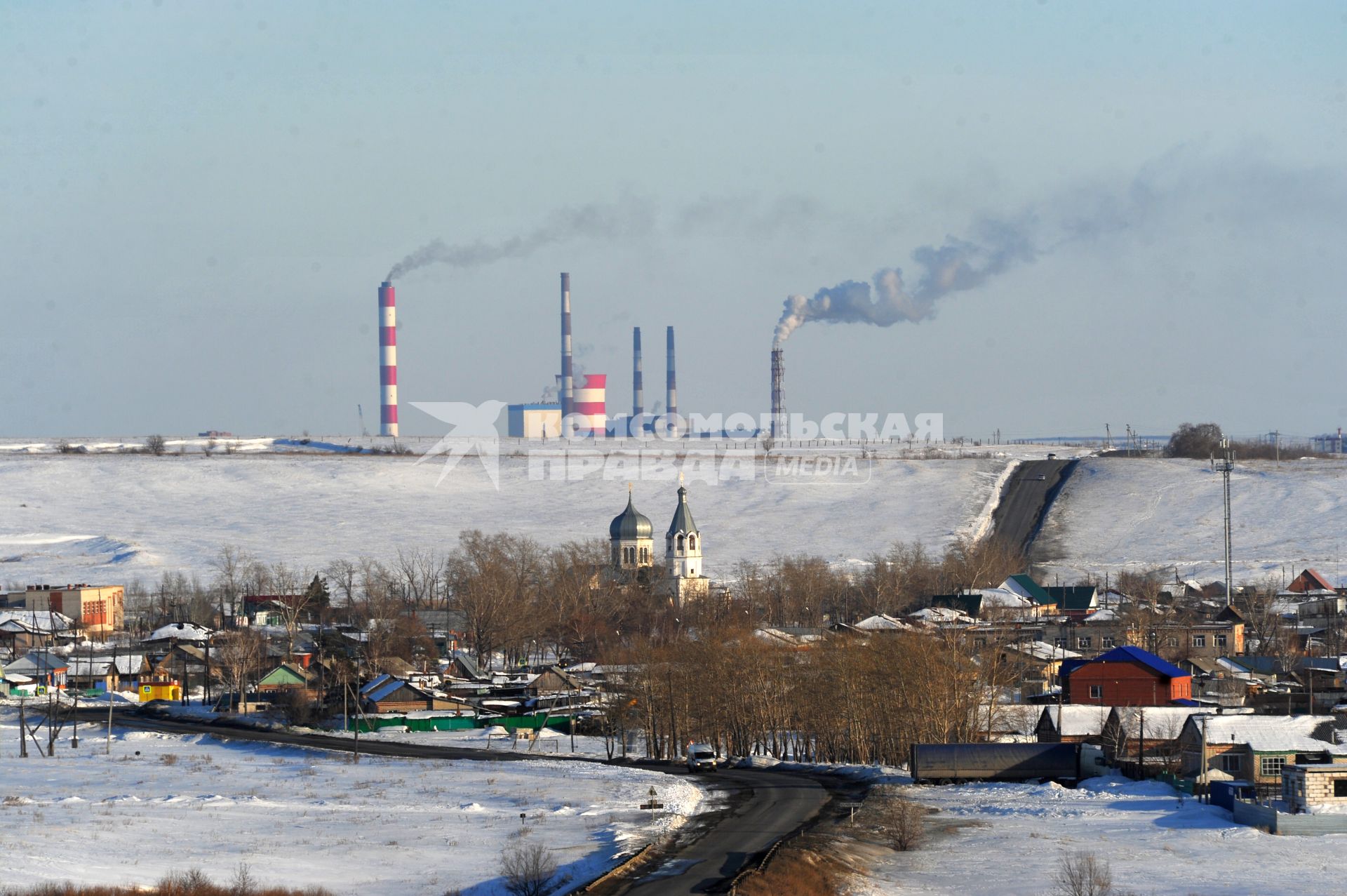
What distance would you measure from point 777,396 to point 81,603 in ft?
178

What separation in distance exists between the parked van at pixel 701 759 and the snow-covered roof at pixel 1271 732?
1007cm

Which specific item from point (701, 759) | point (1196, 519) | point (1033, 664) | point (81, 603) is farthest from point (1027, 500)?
point (701, 759)

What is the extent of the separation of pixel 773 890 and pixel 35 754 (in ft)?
80.9

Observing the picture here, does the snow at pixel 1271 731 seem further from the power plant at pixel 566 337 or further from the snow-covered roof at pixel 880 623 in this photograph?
the power plant at pixel 566 337

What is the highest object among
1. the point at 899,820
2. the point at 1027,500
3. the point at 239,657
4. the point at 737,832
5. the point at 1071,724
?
the point at 1027,500

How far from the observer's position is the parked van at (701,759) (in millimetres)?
36938

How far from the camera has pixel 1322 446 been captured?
17125 cm

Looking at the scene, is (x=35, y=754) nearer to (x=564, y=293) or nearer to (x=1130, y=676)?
(x=1130, y=676)

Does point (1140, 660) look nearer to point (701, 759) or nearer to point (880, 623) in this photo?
point (701, 759)

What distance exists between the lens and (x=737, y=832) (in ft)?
90.6

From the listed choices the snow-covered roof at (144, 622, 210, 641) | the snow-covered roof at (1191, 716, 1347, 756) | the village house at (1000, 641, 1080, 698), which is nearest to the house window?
the snow-covered roof at (1191, 716, 1347, 756)

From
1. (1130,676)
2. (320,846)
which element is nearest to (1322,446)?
(1130,676)

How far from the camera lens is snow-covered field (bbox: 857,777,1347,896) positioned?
24.2m

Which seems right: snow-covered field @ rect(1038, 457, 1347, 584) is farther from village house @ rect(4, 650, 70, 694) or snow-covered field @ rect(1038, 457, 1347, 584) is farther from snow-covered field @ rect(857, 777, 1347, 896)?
snow-covered field @ rect(857, 777, 1347, 896)
